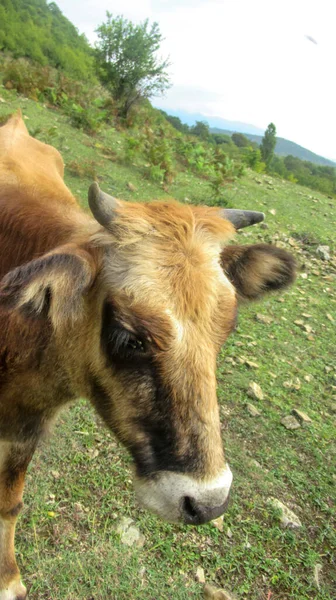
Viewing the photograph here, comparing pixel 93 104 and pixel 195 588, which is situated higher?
pixel 93 104

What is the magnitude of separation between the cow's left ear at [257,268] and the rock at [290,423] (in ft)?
7.40

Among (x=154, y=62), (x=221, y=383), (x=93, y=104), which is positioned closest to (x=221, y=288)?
(x=221, y=383)

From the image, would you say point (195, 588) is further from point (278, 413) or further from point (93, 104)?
point (93, 104)

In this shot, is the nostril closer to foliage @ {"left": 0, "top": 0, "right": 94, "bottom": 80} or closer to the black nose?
the black nose

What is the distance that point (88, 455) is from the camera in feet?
12.3

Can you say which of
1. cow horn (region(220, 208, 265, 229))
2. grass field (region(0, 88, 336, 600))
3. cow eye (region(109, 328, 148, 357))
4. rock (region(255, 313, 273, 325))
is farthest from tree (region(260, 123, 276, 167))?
cow eye (region(109, 328, 148, 357))

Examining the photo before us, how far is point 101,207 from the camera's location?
2314 mm

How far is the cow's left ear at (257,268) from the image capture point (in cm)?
287

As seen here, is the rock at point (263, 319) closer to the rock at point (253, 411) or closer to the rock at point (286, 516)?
the rock at point (253, 411)

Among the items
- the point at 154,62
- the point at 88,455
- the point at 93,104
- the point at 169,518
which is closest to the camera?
the point at 169,518

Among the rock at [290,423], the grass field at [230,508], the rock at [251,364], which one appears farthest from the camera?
the rock at [251,364]

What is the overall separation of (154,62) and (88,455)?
25.2 metres

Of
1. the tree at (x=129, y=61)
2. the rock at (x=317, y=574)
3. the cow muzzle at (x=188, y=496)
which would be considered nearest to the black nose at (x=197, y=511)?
the cow muzzle at (x=188, y=496)

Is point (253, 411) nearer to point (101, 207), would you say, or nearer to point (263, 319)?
point (263, 319)
